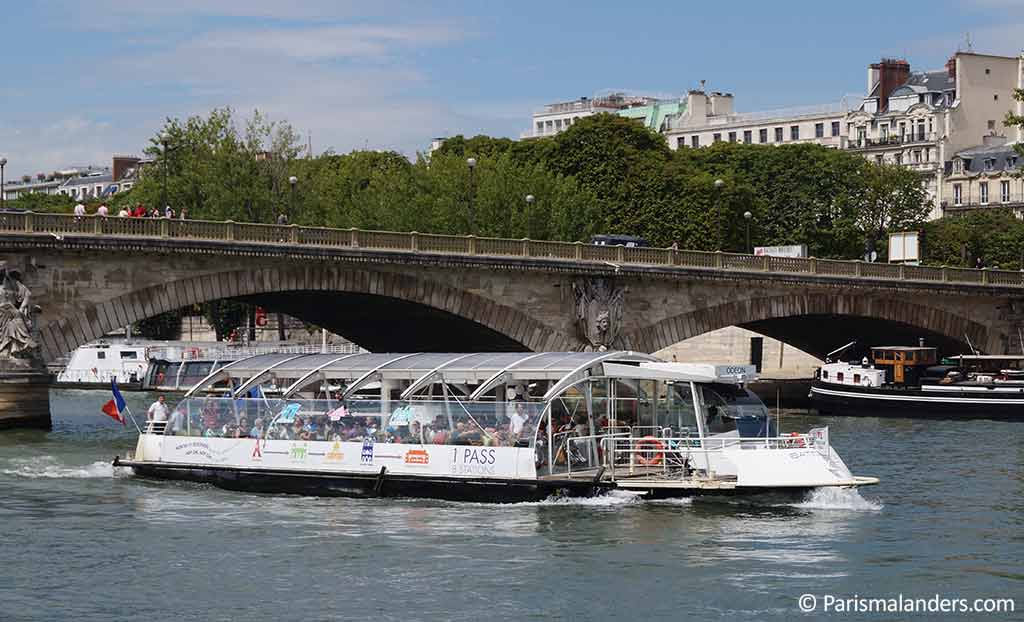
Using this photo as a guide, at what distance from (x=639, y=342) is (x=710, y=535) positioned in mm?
38226

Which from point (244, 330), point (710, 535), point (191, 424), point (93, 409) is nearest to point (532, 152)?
point (244, 330)

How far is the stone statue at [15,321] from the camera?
191 ft

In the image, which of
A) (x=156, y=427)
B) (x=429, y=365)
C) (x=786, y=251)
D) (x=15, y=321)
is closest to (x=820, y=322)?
(x=786, y=251)

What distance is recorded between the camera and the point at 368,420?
43.0 meters

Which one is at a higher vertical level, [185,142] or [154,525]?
[185,142]

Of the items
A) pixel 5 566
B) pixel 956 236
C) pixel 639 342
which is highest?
pixel 956 236

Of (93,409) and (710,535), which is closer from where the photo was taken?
(710,535)

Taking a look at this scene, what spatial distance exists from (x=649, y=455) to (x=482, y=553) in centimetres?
772

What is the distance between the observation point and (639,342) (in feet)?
247

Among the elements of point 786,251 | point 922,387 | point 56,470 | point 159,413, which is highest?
point 786,251

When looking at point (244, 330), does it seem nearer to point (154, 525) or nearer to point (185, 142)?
point (185, 142)

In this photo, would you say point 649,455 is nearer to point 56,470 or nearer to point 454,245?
point 56,470

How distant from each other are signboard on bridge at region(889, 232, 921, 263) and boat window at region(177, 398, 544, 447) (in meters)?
60.2

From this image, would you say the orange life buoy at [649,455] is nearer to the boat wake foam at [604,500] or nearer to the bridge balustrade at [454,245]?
the boat wake foam at [604,500]
